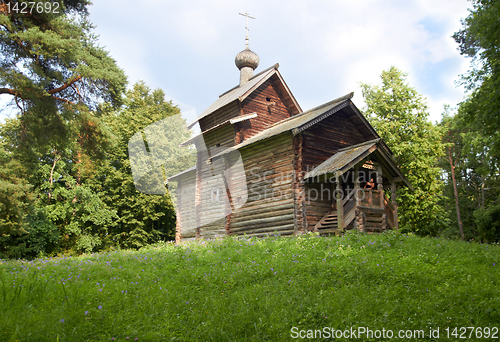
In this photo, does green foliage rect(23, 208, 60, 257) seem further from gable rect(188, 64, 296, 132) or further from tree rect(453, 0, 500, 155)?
tree rect(453, 0, 500, 155)

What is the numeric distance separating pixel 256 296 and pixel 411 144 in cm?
2050

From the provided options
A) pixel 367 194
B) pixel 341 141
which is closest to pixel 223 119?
pixel 341 141

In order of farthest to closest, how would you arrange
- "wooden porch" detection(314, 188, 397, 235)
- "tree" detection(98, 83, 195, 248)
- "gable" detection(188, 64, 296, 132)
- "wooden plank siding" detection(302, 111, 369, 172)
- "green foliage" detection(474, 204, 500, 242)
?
"tree" detection(98, 83, 195, 248), "green foliage" detection(474, 204, 500, 242), "gable" detection(188, 64, 296, 132), "wooden plank siding" detection(302, 111, 369, 172), "wooden porch" detection(314, 188, 397, 235)

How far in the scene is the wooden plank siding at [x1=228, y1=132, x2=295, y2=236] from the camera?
16641mm

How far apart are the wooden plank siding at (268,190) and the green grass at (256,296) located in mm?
6143

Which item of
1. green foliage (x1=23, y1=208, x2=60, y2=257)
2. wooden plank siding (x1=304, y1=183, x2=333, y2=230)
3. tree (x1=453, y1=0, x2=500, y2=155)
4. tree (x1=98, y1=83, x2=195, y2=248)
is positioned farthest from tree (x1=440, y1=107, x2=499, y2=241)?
green foliage (x1=23, y1=208, x2=60, y2=257)

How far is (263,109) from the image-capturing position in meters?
22.5

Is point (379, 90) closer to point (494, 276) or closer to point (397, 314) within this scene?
point (494, 276)

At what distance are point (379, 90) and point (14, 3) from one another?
933 inches

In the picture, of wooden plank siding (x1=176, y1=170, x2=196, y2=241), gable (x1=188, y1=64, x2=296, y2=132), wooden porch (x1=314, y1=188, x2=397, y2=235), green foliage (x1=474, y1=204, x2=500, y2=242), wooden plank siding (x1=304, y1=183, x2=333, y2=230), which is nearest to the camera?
wooden porch (x1=314, y1=188, x2=397, y2=235)

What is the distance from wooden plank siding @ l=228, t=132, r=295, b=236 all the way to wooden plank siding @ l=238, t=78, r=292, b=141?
240 centimetres

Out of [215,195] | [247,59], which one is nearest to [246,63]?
[247,59]

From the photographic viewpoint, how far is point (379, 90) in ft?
87.7

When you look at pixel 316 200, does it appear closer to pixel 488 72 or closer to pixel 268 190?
pixel 268 190
